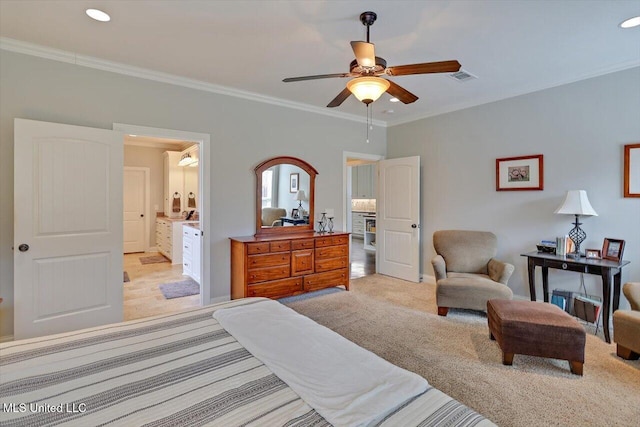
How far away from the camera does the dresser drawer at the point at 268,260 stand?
12.1 ft

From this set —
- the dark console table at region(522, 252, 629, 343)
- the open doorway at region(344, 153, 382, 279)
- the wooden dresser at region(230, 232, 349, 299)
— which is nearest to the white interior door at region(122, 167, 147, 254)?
the wooden dresser at region(230, 232, 349, 299)

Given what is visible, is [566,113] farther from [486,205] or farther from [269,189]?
[269,189]

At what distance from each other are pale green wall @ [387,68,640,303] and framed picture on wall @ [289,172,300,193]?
6.77 feet

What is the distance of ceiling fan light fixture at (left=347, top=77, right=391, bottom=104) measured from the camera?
2186mm

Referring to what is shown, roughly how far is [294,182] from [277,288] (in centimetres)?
157

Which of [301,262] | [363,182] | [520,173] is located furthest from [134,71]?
[363,182]

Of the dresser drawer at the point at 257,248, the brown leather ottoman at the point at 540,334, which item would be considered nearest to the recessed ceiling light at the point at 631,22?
the brown leather ottoman at the point at 540,334

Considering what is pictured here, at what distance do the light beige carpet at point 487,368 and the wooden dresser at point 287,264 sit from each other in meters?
0.38

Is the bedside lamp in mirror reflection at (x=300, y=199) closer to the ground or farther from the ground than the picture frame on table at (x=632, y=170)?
closer to the ground

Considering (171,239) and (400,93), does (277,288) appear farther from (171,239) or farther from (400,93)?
(171,239)

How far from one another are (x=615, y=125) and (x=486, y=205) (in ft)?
5.11

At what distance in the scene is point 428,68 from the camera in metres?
2.06

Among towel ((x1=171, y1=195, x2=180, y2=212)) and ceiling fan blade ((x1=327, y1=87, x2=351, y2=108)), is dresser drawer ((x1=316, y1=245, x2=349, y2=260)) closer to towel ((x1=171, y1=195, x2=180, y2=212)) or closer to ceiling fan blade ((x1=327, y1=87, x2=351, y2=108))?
ceiling fan blade ((x1=327, y1=87, x2=351, y2=108))

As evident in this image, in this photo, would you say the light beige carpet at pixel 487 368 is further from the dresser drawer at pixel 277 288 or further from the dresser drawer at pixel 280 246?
the dresser drawer at pixel 280 246
